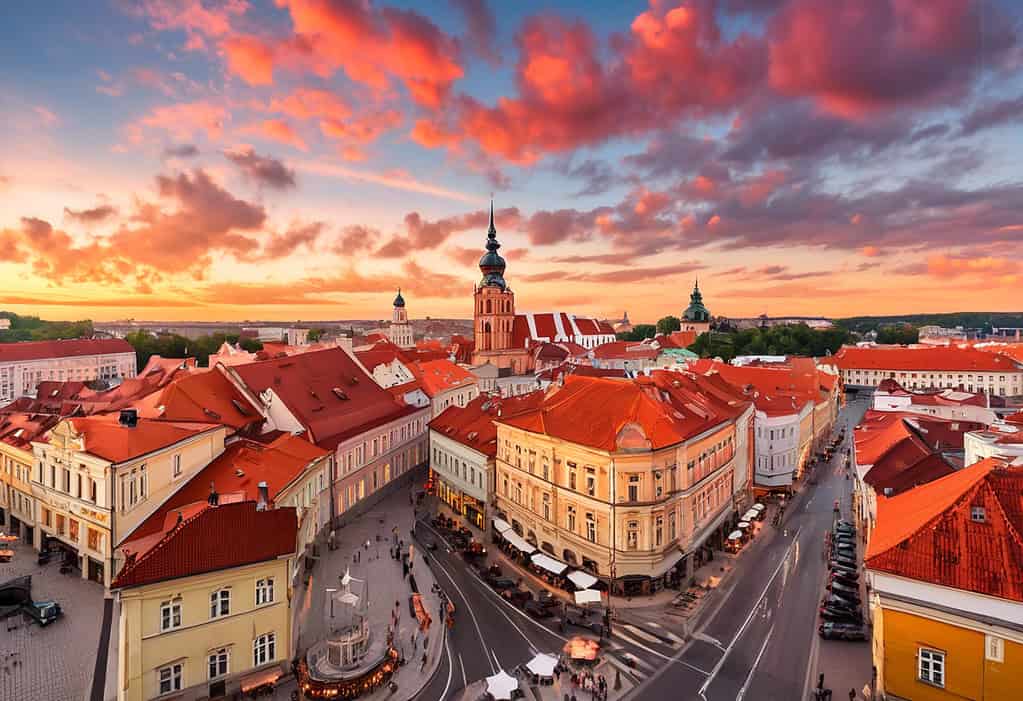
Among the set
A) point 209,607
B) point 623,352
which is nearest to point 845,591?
point 209,607

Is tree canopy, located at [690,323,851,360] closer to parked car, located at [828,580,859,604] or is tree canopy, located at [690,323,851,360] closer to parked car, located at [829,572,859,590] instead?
parked car, located at [829,572,859,590]

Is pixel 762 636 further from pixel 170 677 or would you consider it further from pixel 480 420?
pixel 480 420

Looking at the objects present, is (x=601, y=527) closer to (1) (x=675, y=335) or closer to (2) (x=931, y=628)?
(2) (x=931, y=628)

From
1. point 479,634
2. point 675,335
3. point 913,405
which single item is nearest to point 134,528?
point 479,634

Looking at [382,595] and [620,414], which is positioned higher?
[620,414]

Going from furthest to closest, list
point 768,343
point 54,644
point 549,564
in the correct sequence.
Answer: point 768,343 → point 549,564 → point 54,644

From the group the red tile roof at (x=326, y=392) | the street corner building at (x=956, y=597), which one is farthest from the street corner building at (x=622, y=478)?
the red tile roof at (x=326, y=392)
